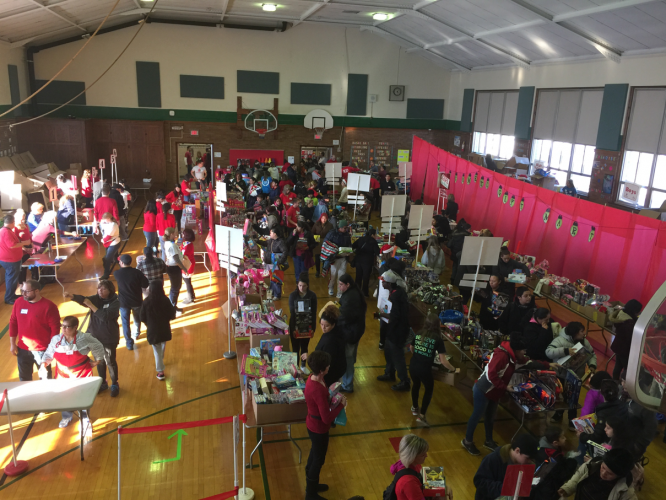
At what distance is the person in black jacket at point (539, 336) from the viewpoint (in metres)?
6.15

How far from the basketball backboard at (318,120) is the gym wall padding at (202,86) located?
3.83 meters

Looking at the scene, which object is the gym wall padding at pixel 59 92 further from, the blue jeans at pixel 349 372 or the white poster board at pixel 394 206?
the blue jeans at pixel 349 372

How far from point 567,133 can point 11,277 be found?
15326 mm

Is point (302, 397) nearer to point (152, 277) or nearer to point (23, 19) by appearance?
point (152, 277)

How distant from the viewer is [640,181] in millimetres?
12664

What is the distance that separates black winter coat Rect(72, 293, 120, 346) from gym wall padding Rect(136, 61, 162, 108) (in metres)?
16.5

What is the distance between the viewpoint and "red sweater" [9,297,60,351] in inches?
220

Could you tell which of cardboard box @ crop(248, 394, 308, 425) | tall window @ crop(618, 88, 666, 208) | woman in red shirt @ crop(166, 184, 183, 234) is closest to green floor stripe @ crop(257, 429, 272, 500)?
cardboard box @ crop(248, 394, 308, 425)

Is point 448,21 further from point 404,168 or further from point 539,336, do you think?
point 539,336

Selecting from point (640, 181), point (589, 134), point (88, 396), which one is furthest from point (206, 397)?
point (589, 134)

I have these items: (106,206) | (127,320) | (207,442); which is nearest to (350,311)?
(207,442)

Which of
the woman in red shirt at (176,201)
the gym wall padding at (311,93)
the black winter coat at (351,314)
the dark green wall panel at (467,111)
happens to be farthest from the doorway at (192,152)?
the black winter coat at (351,314)

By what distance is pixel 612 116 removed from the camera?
1336 cm

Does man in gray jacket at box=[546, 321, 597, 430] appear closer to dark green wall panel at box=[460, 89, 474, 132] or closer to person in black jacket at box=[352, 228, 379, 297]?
person in black jacket at box=[352, 228, 379, 297]
